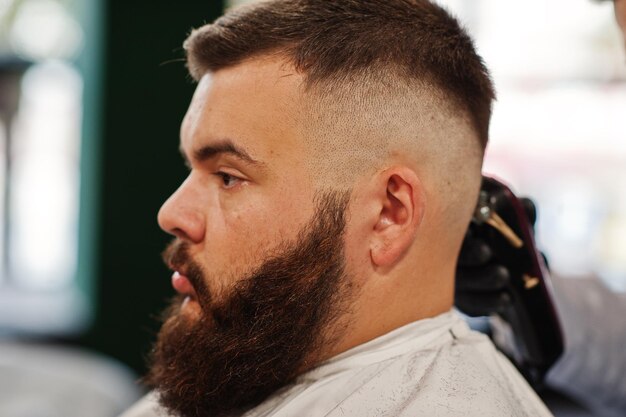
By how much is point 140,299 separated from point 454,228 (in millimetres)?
2976

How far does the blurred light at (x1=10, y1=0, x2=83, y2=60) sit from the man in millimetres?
3180

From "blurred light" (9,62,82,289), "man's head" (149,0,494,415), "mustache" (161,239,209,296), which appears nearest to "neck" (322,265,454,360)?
"man's head" (149,0,494,415)

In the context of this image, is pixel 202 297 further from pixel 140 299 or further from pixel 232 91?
pixel 140 299

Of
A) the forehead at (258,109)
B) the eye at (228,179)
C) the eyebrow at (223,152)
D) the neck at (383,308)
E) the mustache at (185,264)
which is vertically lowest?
the neck at (383,308)

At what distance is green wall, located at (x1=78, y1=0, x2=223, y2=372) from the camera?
379cm

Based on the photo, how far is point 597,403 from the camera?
198cm

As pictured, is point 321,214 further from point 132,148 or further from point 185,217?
point 132,148

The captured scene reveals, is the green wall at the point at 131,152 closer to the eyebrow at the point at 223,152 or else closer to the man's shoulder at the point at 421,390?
the eyebrow at the point at 223,152

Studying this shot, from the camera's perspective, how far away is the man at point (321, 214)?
1.12 meters

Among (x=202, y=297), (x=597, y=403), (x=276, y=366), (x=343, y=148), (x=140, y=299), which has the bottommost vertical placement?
(x=597, y=403)

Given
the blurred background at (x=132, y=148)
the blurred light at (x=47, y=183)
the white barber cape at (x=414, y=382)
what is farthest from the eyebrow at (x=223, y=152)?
the blurred light at (x=47, y=183)

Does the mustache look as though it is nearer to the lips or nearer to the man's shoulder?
the lips

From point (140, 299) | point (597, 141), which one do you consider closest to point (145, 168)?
point (140, 299)

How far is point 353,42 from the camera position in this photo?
1.15 m
